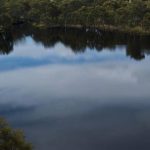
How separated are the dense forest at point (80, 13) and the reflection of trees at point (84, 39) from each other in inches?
115

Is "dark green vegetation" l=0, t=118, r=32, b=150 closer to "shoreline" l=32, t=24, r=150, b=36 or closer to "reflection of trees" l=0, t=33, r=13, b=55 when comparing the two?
"reflection of trees" l=0, t=33, r=13, b=55

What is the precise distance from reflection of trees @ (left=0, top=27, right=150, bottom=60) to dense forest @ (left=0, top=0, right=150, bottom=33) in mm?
2925

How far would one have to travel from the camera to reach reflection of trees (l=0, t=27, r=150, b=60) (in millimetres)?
50750

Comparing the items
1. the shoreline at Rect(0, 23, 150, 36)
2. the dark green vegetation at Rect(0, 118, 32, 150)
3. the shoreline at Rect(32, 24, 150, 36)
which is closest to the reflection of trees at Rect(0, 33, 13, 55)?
the shoreline at Rect(0, 23, 150, 36)

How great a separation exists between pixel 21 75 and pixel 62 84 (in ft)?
18.9

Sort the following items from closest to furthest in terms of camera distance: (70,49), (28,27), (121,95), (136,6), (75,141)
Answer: (75,141), (121,95), (70,49), (136,6), (28,27)

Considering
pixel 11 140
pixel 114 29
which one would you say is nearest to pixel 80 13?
pixel 114 29

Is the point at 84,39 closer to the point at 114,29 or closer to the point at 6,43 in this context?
the point at 114,29

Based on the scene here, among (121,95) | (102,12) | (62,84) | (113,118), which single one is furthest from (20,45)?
(113,118)

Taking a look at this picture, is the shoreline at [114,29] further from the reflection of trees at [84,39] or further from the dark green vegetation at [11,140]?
the dark green vegetation at [11,140]

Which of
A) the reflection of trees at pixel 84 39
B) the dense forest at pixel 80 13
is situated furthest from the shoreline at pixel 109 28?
the reflection of trees at pixel 84 39

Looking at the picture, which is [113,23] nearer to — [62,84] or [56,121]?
[62,84]

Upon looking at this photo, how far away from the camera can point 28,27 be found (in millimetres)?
74312

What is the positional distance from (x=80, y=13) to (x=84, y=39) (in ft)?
35.0
